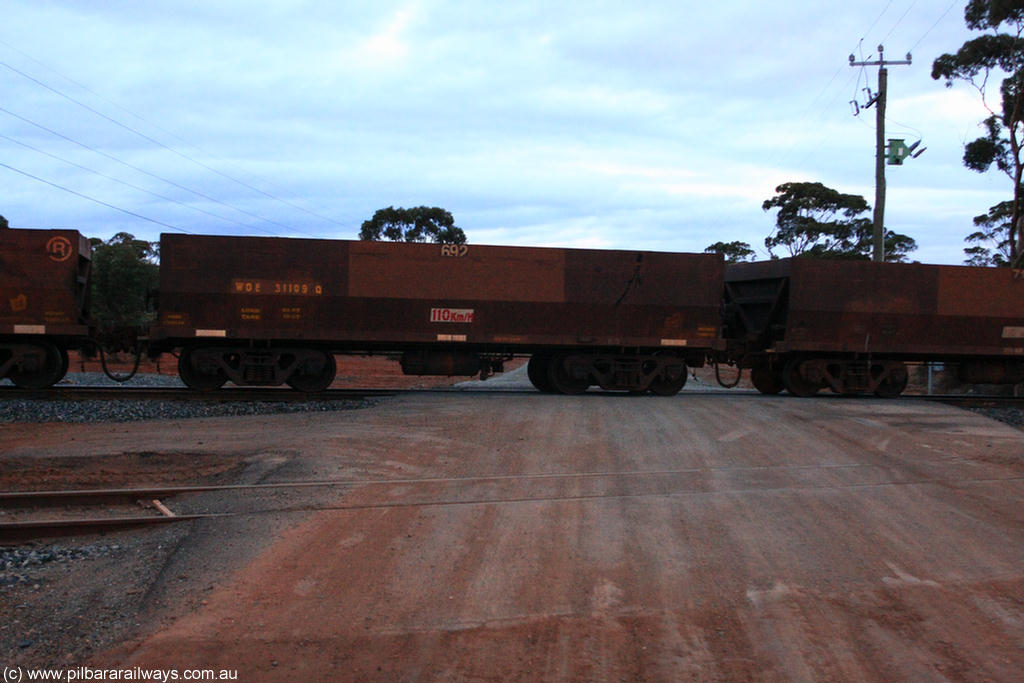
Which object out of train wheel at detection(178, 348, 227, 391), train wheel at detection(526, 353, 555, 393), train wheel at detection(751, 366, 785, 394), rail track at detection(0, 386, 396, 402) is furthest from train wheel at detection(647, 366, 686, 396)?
train wheel at detection(178, 348, 227, 391)

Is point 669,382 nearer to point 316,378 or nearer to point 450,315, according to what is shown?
point 450,315

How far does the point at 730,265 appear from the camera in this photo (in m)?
19.0

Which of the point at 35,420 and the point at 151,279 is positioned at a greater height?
the point at 151,279

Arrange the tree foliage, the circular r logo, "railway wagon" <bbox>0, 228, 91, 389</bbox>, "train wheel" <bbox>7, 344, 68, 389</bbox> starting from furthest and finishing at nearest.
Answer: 1. the tree foliage
2. "train wheel" <bbox>7, 344, 68, 389</bbox>
3. the circular r logo
4. "railway wagon" <bbox>0, 228, 91, 389</bbox>

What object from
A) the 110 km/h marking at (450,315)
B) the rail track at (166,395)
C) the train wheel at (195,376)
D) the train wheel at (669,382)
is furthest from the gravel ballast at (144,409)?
the train wheel at (669,382)

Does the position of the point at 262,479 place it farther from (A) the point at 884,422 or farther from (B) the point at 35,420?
(A) the point at 884,422

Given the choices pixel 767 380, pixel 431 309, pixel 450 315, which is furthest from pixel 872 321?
pixel 431 309

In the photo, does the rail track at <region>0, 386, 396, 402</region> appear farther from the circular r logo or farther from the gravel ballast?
the circular r logo

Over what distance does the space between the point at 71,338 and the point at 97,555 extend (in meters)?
11.2

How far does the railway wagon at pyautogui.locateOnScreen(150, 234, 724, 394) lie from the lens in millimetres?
15477

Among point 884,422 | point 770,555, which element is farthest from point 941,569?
point 884,422

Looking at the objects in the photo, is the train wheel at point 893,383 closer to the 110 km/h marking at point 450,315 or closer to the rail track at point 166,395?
the 110 km/h marking at point 450,315

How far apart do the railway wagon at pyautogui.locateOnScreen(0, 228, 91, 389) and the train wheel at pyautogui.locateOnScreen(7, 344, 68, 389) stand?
17 millimetres

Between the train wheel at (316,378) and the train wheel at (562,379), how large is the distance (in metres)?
4.58
